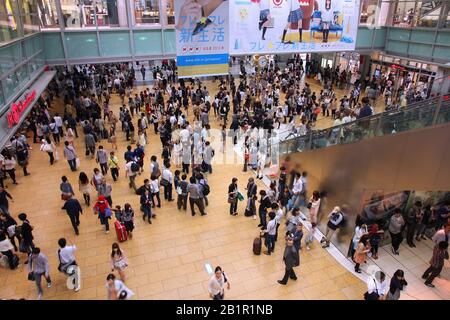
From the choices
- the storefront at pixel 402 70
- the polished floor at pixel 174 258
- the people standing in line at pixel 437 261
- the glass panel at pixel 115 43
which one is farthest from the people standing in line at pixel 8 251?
the storefront at pixel 402 70

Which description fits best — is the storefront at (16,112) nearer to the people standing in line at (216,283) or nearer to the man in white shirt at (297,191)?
the people standing in line at (216,283)

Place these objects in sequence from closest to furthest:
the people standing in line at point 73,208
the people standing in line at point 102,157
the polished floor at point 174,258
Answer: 1. the polished floor at point 174,258
2. the people standing in line at point 73,208
3. the people standing in line at point 102,157

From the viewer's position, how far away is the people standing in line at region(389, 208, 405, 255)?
8.07 m

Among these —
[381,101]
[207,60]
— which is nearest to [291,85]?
[381,101]

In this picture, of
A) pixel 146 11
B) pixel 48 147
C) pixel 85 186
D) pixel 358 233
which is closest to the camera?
pixel 358 233

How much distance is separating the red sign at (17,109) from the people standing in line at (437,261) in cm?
1046

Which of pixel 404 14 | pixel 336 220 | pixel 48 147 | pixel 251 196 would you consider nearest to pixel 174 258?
pixel 251 196

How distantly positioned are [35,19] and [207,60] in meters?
7.06

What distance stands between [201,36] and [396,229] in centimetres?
878

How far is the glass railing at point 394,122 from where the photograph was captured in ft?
23.6

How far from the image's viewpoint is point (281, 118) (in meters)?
16.2

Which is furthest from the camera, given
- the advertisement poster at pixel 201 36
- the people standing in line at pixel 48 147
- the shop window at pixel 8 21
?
the people standing in line at pixel 48 147

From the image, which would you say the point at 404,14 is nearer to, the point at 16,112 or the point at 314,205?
the point at 314,205

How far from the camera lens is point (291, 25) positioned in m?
14.5
